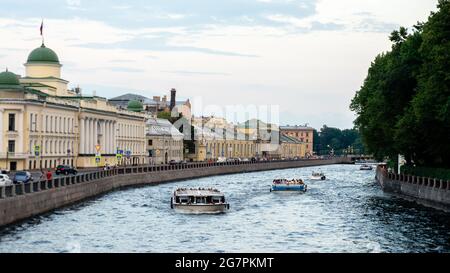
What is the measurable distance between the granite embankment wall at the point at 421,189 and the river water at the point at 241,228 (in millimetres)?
1038

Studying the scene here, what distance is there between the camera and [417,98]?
7362cm

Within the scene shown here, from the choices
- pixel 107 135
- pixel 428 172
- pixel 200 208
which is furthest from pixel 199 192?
pixel 107 135

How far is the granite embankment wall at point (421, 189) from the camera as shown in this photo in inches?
2603

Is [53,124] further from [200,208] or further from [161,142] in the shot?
[200,208]

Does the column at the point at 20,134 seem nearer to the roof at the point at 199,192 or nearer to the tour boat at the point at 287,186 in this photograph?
the tour boat at the point at 287,186

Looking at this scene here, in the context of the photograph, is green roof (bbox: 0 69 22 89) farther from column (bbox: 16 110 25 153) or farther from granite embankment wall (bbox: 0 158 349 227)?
granite embankment wall (bbox: 0 158 349 227)

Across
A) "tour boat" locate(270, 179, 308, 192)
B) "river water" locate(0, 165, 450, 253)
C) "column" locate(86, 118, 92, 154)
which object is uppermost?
"column" locate(86, 118, 92, 154)

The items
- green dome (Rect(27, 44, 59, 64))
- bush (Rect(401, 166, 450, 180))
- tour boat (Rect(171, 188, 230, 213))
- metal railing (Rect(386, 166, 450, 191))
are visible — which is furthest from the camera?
green dome (Rect(27, 44, 59, 64))

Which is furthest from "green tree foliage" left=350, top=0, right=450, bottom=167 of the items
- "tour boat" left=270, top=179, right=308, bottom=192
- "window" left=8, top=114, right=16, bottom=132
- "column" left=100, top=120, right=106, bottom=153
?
"column" left=100, top=120, right=106, bottom=153

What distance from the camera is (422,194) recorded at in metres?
73.7

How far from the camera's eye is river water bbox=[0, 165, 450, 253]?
4578 centimetres

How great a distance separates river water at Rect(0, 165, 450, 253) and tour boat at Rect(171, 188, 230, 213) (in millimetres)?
872

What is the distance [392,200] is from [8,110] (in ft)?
180

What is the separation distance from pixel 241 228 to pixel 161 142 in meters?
133
